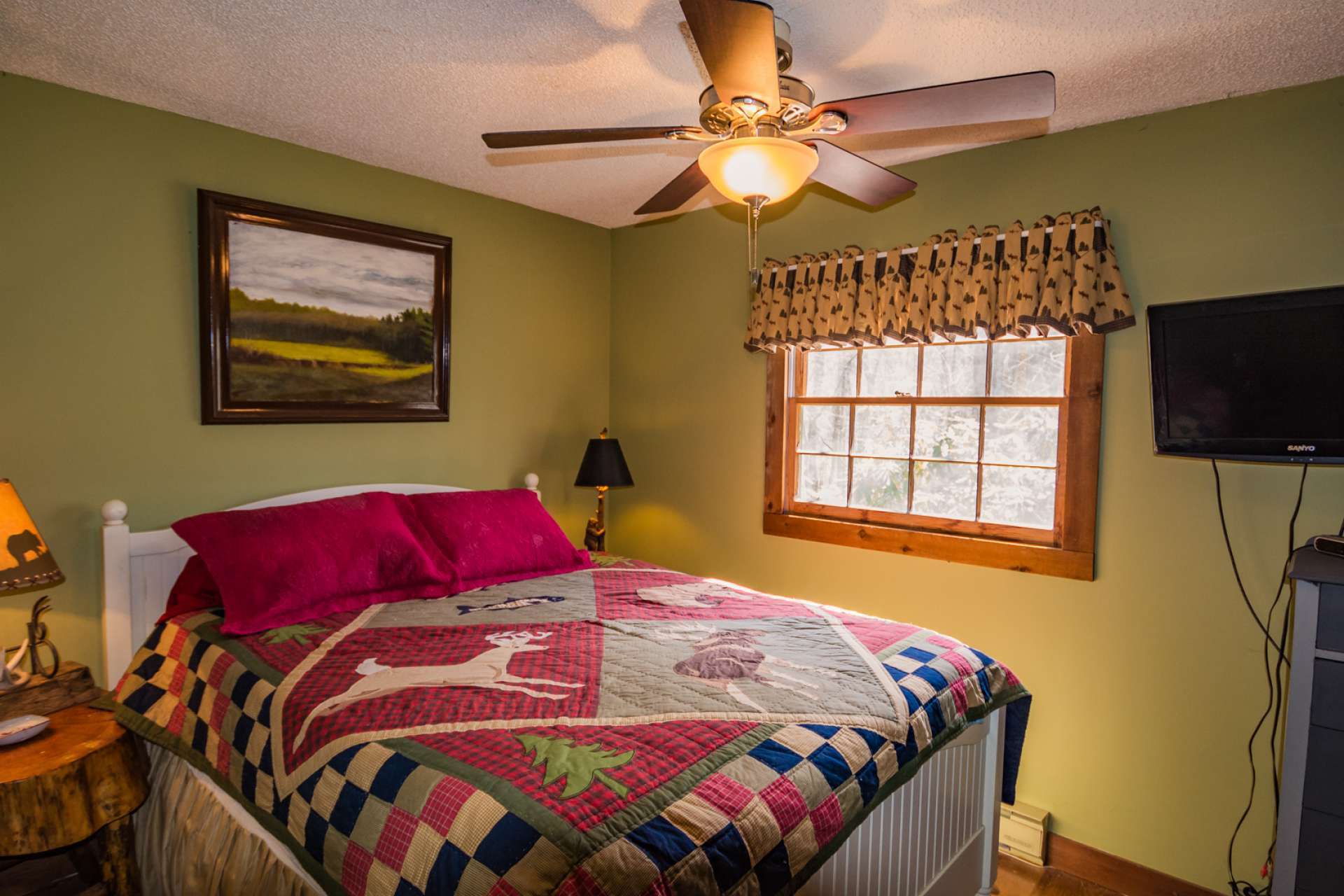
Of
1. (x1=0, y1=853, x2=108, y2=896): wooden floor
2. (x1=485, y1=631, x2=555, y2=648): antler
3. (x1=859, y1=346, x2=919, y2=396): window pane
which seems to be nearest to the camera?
(x1=485, y1=631, x2=555, y2=648): antler

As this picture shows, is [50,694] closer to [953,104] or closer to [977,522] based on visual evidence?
[953,104]

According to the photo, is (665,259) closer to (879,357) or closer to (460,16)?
(879,357)

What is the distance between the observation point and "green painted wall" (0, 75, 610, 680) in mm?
2211

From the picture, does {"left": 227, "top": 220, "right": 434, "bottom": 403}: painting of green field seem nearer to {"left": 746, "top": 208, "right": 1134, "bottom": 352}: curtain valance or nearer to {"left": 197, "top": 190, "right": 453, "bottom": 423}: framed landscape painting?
{"left": 197, "top": 190, "right": 453, "bottom": 423}: framed landscape painting

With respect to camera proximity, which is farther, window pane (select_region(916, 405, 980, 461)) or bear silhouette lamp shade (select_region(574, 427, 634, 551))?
bear silhouette lamp shade (select_region(574, 427, 634, 551))

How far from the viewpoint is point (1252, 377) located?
2023 millimetres

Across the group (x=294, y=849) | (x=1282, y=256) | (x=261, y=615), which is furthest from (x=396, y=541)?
(x=1282, y=256)

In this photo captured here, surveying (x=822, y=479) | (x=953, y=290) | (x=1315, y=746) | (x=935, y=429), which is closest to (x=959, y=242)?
(x=953, y=290)

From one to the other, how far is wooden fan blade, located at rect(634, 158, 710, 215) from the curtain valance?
103 centimetres

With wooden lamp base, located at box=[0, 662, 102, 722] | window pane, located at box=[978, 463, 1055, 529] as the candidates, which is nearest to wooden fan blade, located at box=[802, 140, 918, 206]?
window pane, located at box=[978, 463, 1055, 529]

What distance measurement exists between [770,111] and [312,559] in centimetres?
188

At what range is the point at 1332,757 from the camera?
1751 millimetres

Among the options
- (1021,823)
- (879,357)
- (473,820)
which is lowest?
(1021,823)

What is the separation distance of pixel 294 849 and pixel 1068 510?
2463 mm
